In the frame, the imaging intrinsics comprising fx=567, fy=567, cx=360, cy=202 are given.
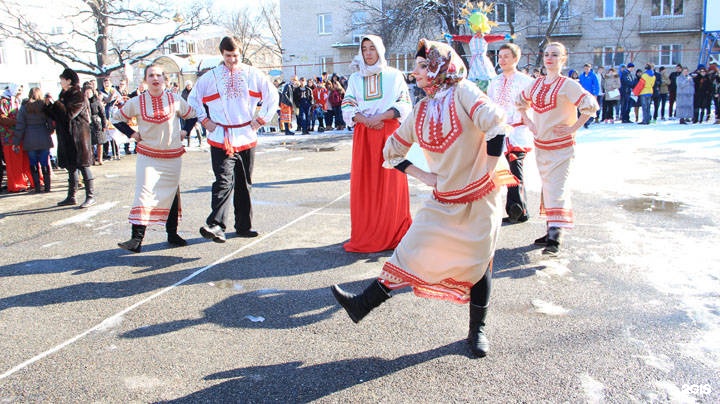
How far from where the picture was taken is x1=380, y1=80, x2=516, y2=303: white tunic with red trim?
3332mm

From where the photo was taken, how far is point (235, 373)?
327cm

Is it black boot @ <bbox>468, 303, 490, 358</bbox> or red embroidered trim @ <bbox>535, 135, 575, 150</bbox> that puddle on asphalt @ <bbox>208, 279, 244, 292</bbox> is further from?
red embroidered trim @ <bbox>535, 135, 575, 150</bbox>

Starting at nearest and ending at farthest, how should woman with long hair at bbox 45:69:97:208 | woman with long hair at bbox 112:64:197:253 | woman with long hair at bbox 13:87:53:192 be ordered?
woman with long hair at bbox 112:64:197:253
woman with long hair at bbox 45:69:97:208
woman with long hair at bbox 13:87:53:192

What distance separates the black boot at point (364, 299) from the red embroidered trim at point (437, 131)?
35.8 inches

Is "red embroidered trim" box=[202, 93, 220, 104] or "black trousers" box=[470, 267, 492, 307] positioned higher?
"red embroidered trim" box=[202, 93, 220, 104]

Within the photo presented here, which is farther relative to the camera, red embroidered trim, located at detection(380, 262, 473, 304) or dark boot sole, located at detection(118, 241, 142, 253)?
dark boot sole, located at detection(118, 241, 142, 253)

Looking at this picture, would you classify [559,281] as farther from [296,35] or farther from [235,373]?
[296,35]

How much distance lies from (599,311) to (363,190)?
8.14 feet

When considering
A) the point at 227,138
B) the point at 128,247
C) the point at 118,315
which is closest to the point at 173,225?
the point at 128,247

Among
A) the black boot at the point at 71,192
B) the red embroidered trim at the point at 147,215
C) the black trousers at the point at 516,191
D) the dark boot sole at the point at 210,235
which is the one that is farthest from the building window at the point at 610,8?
the red embroidered trim at the point at 147,215

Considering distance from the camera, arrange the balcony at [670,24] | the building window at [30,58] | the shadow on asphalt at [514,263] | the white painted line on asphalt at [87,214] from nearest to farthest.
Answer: the shadow on asphalt at [514,263] → the white painted line on asphalt at [87,214] → the balcony at [670,24] → the building window at [30,58]

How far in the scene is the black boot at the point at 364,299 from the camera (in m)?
3.53

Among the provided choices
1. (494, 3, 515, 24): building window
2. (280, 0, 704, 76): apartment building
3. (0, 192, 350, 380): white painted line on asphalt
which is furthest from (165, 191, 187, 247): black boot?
(494, 3, 515, 24): building window

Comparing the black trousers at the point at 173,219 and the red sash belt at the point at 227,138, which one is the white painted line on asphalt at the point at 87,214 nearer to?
the black trousers at the point at 173,219
